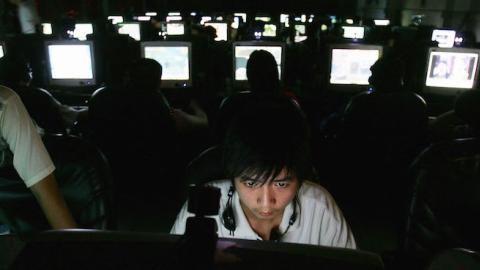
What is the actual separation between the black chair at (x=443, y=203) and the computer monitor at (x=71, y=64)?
3.83 metres

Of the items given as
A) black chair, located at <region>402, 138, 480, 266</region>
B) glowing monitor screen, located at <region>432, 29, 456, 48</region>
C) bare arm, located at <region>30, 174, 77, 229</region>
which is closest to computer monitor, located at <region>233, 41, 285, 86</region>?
black chair, located at <region>402, 138, 480, 266</region>

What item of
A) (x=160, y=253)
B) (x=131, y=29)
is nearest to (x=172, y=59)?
(x=131, y=29)

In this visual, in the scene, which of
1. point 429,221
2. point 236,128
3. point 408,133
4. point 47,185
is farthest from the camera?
point 408,133

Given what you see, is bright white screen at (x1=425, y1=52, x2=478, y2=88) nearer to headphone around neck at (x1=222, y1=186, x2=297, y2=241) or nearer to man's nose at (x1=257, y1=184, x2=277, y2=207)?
headphone around neck at (x1=222, y1=186, x2=297, y2=241)

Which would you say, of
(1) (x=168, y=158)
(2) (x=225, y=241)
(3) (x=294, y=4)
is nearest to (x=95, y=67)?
(1) (x=168, y=158)

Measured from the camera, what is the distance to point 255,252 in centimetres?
49

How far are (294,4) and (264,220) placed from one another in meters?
19.6

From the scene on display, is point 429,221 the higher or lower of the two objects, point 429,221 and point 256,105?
the lower

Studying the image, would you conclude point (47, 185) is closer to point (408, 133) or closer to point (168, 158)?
point (168, 158)

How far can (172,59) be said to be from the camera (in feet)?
16.1

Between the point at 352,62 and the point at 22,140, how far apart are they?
150 inches

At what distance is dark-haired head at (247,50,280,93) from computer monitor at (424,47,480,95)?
194 cm

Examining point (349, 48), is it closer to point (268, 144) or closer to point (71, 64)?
point (71, 64)

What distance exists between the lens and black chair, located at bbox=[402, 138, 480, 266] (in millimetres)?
1653
